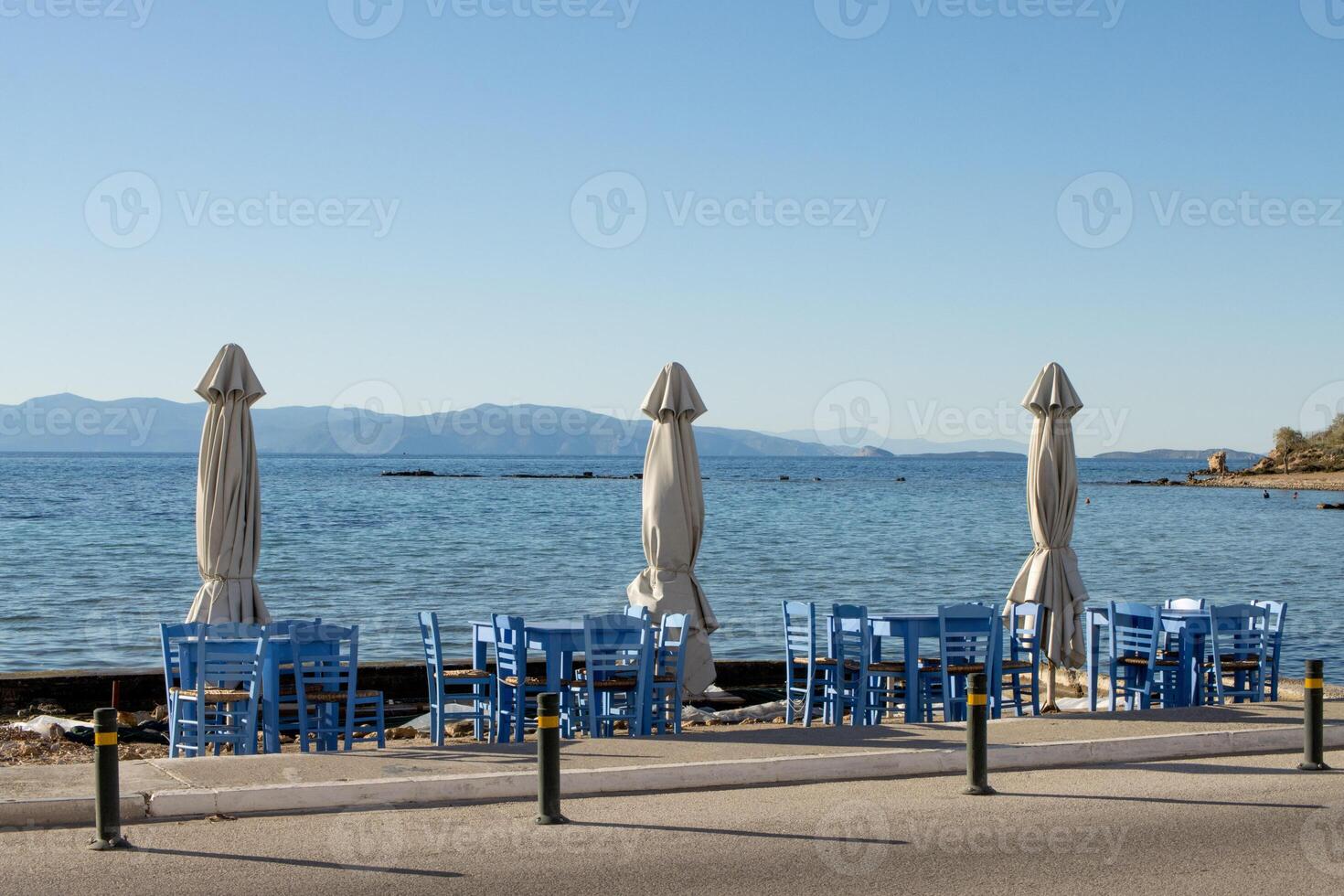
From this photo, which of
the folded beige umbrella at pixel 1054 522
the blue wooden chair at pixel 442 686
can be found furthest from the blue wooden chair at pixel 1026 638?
the blue wooden chair at pixel 442 686

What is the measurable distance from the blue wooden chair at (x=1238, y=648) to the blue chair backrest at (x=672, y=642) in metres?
4.88

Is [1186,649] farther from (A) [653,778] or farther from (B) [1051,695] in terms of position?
(A) [653,778]

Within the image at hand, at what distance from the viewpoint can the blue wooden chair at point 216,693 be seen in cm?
1080

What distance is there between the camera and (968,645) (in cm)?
1310

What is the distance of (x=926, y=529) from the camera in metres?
70.5

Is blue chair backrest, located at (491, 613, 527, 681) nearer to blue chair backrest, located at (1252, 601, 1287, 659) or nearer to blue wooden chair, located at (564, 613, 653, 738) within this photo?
blue wooden chair, located at (564, 613, 653, 738)

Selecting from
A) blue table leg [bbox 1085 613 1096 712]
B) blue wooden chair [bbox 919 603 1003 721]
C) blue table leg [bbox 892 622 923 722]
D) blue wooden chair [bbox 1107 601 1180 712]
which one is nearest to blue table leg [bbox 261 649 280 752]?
blue table leg [bbox 892 622 923 722]

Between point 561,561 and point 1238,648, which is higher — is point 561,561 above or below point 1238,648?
below

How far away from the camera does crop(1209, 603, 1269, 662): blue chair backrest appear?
1353cm

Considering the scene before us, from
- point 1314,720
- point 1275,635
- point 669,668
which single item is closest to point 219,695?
point 669,668

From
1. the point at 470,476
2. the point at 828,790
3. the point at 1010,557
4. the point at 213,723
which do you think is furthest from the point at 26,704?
the point at 470,476

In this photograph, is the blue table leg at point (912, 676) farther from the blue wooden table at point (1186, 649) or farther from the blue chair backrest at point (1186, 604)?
the blue chair backrest at point (1186, 604)

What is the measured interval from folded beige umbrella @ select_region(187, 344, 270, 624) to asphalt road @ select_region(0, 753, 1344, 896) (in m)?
4.62

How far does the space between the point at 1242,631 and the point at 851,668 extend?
12.1 ft
